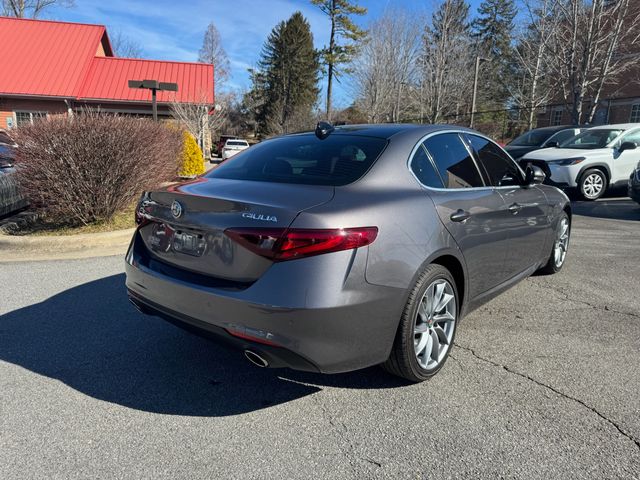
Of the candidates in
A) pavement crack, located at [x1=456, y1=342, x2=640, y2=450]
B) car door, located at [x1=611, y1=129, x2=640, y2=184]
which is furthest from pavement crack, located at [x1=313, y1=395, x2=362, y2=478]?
car door, located at [x1=611, y1=129, x2=640, y2=184]

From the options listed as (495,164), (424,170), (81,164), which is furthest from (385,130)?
(81,164)

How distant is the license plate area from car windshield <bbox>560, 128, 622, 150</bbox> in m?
10.8

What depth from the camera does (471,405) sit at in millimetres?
2730

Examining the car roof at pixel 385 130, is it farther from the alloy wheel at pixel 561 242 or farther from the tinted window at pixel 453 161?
the alloy wheel at pixel 561 242

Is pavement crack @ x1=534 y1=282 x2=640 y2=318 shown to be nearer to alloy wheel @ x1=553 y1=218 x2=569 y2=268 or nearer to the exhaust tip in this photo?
alloy wheel @ x1=553 y1=218 x2=569 y2=268

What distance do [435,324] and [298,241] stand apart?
1208 mm

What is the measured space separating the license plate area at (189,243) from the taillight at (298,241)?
Answer: 37 cm

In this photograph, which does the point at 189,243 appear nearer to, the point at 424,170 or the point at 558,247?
the point at 424,170

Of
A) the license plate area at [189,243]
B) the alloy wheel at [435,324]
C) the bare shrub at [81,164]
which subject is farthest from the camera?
the bare shrub at [81,164]

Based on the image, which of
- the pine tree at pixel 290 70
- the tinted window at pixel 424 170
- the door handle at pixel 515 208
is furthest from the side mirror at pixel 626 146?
the pine tree at pixel 290 70

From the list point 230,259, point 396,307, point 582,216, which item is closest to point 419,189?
point 396,307

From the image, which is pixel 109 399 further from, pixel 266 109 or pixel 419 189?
pixel 266 109

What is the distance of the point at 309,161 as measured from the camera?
3131 mm

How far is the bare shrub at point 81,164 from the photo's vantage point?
6418 mm
